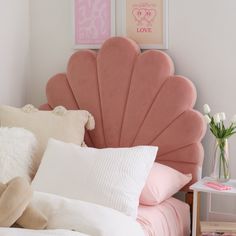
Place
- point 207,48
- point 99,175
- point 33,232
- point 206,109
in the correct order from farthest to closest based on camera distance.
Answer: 1. point 207,48
2. point 206,109
3. point 99,175
4. point 33,232

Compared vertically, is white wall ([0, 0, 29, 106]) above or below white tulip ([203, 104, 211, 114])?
above

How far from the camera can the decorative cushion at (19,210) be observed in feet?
6.68

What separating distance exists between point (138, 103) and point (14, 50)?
0.92 m

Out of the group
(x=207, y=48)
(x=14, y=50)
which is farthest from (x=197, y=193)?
(x=14, y=50)

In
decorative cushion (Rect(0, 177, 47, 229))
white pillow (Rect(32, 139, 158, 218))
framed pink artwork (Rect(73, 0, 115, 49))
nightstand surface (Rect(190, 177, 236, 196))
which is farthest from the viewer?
framed pink artwork (Rect(73, 0, 115, 49))

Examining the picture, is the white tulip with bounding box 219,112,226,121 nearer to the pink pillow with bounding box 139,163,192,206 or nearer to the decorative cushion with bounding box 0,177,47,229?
the pink pillow with bounding box 139,163,192,206

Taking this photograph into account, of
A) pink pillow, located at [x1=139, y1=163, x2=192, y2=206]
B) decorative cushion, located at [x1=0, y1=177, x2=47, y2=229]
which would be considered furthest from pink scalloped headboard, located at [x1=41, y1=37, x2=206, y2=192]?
decorative cushion, located at [x1=0, y1=177, x2=47, y2=229]

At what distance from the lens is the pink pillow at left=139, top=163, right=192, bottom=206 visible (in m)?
2.55

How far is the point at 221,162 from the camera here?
2654 mm

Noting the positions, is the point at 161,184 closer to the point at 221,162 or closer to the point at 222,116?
the point at 221,162

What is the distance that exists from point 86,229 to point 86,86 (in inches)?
47.7

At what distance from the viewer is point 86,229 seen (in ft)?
6.64

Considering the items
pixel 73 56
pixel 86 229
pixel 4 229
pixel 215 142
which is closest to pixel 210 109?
pixel 215 142

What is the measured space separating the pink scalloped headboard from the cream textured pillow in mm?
140
